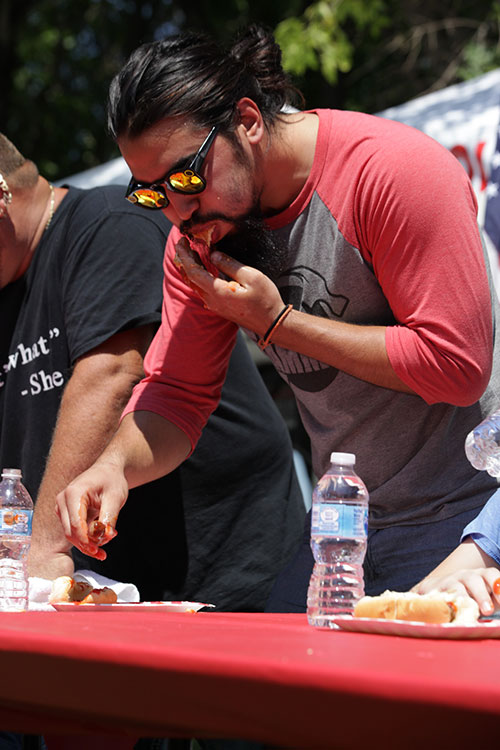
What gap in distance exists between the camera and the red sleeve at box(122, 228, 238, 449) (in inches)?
95.7

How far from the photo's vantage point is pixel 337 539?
178 cm

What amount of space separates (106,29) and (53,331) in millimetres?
11180

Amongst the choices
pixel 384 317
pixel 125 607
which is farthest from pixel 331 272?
pixel 125 607

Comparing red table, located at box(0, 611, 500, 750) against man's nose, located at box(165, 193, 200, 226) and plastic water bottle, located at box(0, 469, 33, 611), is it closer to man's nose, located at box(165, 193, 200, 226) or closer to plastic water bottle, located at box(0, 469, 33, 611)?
plastic water bottle, located at box(0, 469, 33, 611)

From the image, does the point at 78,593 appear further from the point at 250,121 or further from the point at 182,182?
the point at 250,121

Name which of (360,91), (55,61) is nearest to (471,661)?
(360,91)

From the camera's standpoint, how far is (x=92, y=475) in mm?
2154

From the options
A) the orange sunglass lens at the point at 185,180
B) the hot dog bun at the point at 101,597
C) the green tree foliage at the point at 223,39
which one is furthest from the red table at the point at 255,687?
the green tree foliage at the point at 223,39

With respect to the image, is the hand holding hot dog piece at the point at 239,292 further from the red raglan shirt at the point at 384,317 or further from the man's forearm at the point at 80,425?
the man's forearm at the point at 80,425

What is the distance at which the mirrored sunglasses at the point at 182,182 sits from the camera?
6.93ft

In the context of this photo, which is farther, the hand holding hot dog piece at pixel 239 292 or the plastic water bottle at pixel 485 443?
the hand holding hot dog piece at pixel 239 292

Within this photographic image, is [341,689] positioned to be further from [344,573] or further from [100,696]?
[344,573]

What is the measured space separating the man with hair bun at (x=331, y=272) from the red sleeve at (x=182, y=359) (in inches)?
1.7

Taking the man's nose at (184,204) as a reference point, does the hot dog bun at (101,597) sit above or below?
below
